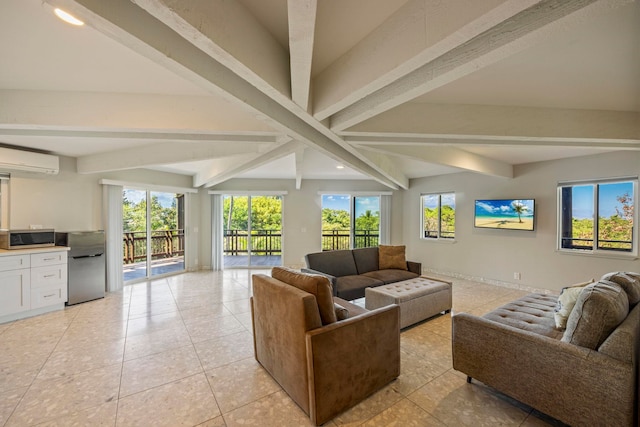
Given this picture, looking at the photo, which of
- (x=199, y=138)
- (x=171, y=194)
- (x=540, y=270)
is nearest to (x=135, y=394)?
(x=199, y=138)

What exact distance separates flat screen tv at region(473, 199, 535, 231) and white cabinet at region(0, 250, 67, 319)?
23.6 ft

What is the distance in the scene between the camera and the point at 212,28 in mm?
1013

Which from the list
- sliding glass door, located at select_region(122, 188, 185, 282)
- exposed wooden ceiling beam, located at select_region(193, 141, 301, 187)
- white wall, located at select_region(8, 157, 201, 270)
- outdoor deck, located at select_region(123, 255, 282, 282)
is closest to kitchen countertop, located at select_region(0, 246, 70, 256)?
white wall, located at select_region(8, 157, 201, 270)

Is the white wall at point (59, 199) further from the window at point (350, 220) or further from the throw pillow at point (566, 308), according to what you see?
the throw pillow at point (566, 308)

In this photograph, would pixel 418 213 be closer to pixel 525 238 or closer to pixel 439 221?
pixel 439 221

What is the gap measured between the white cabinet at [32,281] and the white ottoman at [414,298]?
4435 millimetres

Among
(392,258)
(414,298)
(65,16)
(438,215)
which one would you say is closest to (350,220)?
(438,215)

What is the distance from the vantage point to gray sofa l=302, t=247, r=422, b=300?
3619mm

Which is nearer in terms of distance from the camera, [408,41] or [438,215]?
[408,41]

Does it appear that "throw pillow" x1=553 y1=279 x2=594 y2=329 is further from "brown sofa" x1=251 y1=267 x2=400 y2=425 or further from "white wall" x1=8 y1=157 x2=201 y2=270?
"white wall" x1=8 y1=157 x2=201 y2=270

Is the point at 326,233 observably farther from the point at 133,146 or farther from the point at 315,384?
the point at 315,384

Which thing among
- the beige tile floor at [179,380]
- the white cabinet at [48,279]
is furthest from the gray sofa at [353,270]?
the white cabinet at [48,279]

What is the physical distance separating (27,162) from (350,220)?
235 inches

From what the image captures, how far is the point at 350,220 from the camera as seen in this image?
6902 millimetres
